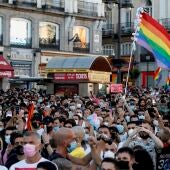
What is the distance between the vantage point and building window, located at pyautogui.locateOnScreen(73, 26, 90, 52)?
4291cm

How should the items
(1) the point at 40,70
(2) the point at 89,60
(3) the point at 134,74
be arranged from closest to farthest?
(2) the point at 89,60, (1) the point at 40,70, (3) the point at 134,74

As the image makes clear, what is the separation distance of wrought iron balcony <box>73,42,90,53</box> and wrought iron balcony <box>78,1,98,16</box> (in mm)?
2235

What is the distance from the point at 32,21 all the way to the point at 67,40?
3.44 m

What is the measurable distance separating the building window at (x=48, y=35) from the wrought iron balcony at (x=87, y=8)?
8.17 feet

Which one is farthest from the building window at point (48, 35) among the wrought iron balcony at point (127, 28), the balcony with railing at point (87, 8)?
the wrought iron balcony at point (127, 28)

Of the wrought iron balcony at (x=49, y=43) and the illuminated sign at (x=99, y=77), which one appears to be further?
the wrought iron balcony at (x=49, y=43)

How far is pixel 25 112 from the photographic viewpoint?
601 inches

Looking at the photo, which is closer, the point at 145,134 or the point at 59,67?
the point at 145,134

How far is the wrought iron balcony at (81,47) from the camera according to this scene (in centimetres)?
4284

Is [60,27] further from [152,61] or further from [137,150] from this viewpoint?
[137,150]

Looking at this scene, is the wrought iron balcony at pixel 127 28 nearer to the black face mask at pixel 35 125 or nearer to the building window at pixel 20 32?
the building window at pixel 20 32

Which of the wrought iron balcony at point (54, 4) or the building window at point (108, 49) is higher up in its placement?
the wrought iron balcony at point (54, 4)

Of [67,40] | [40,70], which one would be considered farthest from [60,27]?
[40,70]

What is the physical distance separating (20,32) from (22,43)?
2.49 feet
